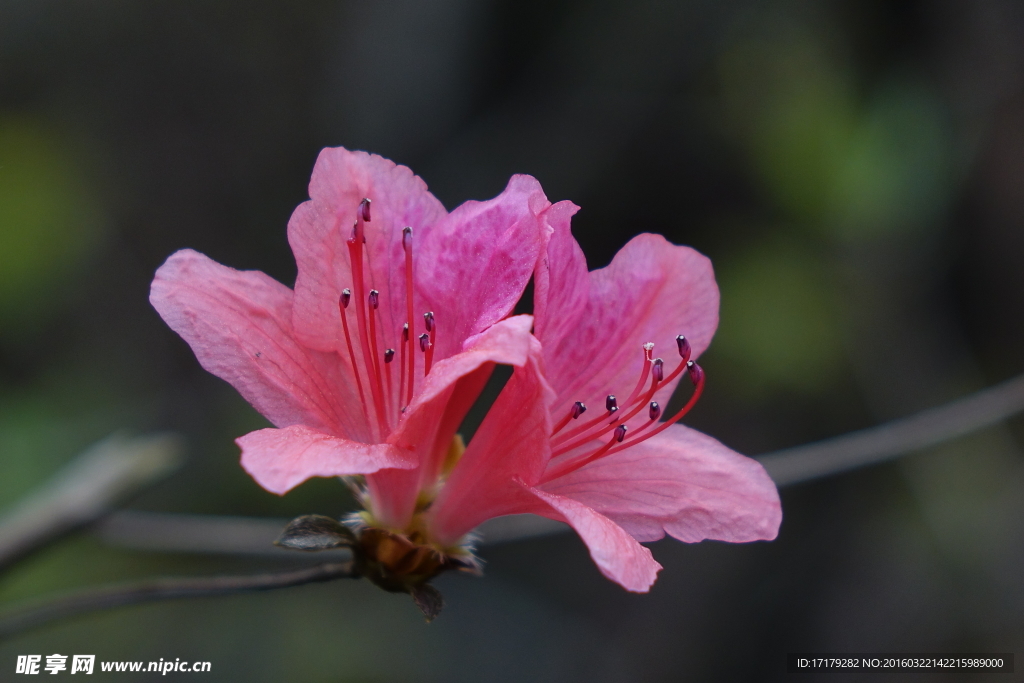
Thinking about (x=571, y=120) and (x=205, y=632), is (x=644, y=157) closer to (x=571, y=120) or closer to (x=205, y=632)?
(x=571, y=120)

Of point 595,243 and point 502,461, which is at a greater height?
point 595,243

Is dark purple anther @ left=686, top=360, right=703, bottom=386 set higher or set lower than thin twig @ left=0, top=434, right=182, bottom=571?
higher

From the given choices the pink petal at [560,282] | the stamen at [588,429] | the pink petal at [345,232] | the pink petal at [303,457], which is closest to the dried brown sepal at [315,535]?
the pink petal at [303,457]

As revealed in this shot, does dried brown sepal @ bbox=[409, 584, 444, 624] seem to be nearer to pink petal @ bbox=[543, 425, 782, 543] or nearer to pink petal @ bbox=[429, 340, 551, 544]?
pink petal @ bbox=[429, 340, 551, 544]

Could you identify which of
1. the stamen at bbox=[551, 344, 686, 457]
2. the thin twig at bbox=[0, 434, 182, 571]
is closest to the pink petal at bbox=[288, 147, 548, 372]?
the stamen at bbox=[551, 344, 686, 457]

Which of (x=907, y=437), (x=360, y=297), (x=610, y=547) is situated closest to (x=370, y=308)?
(x=360, y=297)

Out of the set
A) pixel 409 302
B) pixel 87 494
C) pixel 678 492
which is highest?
pixel 409 302

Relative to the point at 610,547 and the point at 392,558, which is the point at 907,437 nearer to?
the point at 610,547

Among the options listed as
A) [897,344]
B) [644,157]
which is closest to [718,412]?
[897,344]
